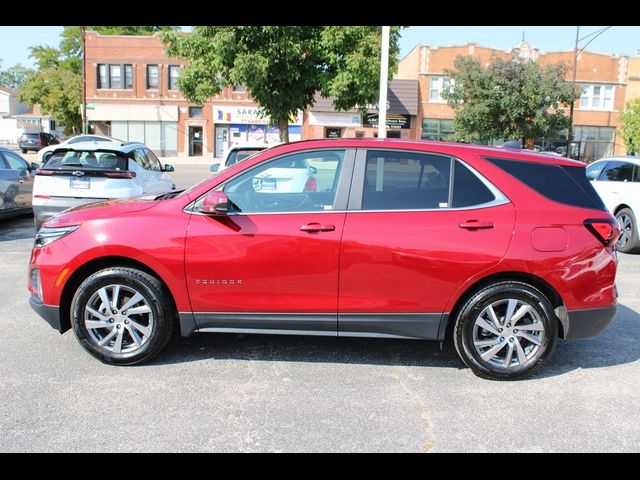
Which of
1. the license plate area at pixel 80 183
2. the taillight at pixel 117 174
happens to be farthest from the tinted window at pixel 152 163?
the license plate area at pixel 80 183

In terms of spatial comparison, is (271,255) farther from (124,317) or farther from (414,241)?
(124,317)

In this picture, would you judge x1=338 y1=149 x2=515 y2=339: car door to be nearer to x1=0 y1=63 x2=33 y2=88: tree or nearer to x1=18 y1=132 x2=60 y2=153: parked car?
x1=18 y1=132 x2=60 y2=153: parked car

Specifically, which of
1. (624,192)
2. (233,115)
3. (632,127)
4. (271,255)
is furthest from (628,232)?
(233,115)

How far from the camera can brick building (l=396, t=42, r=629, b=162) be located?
39.3 meters

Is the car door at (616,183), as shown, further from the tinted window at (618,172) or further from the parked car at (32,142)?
the parked car at (32,142)

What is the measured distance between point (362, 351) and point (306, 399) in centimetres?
105

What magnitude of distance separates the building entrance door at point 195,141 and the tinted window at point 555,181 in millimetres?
41636

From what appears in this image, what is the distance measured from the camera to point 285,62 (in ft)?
47.0

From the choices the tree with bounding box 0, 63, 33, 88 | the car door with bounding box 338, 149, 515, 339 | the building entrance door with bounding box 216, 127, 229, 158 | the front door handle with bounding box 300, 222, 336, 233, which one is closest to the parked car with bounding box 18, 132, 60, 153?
the building entrance door with bounding box 216, 127, 229, 158

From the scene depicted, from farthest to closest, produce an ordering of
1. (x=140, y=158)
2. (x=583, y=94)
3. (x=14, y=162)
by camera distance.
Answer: (x=583, y=94) → (x=14, y=162) → (x=140, y=158)

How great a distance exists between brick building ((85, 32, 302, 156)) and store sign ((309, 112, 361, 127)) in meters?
5.22
